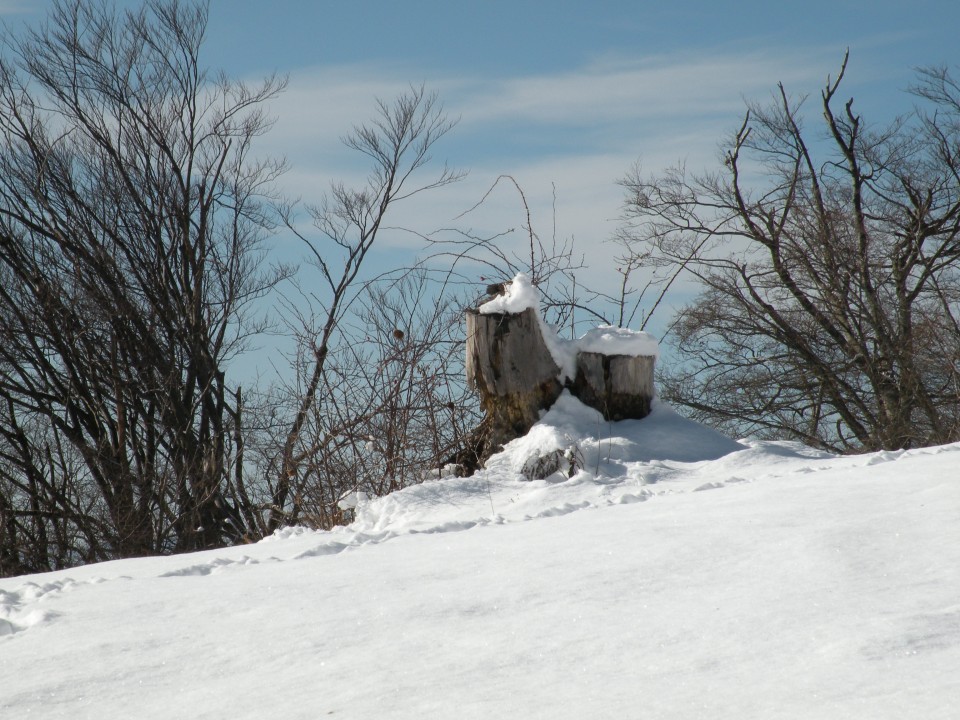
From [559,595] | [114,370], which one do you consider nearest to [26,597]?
[559,595]

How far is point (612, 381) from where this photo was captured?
5.83m

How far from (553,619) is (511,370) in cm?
347

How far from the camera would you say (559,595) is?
254cm

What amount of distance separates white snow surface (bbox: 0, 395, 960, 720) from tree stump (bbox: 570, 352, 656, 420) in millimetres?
1905

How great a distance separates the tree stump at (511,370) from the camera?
18.8 feet

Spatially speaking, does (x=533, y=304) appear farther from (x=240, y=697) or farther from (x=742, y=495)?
(x=240, y=697)

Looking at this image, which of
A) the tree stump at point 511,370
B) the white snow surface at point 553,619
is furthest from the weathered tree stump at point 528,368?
the white snow surface at point 553,619

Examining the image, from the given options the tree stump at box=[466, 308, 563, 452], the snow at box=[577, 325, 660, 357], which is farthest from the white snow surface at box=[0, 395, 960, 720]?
the snow at box=[577, 325, 660, 357]

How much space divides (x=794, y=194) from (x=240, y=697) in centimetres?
1118

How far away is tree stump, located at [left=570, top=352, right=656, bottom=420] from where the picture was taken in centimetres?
580

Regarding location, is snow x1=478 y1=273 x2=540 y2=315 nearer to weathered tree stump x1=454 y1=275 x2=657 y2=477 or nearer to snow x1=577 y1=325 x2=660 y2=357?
weathered tree stump x1=454 y1=275 x2=657 y2=477

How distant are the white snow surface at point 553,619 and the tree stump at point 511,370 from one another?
1820 mm

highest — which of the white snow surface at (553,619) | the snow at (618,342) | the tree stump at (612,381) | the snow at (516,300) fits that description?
the snow at (516,300)

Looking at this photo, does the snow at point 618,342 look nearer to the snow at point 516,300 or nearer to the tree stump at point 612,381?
the tree stump at point 612,381
